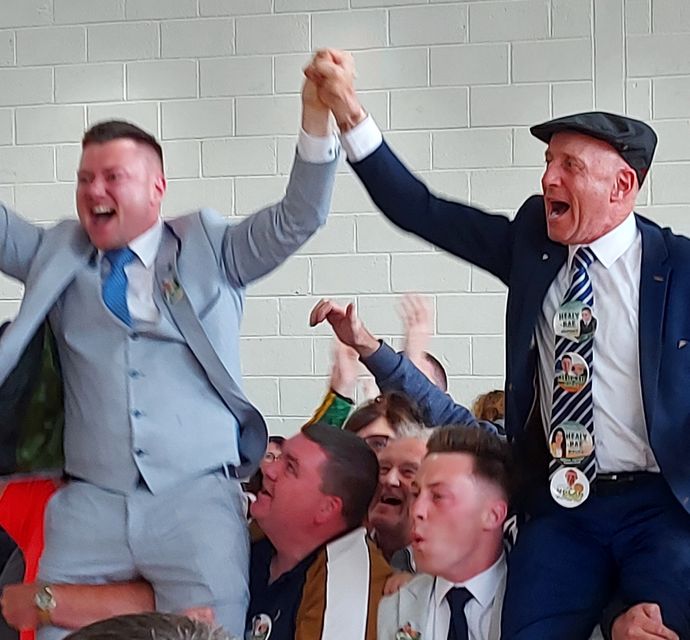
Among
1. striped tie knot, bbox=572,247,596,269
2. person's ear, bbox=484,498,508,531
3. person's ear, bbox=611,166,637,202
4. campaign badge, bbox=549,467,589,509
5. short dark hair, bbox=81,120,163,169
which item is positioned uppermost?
short dark hair, bbox=81,120,163,169

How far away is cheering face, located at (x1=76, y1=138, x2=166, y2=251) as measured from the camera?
2.25 m

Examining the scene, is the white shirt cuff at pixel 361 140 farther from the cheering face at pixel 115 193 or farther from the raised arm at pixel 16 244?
the raised arm at pixel 16 244

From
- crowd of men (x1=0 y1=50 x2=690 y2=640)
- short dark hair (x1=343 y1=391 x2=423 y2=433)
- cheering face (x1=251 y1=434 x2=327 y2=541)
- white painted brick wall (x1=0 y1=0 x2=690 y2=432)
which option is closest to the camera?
A: crowd of men (x1=0 y1=50 x2=690 y2=640)

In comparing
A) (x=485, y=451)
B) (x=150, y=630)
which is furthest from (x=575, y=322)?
(x=150, y=630)

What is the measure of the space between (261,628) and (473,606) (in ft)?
1.37

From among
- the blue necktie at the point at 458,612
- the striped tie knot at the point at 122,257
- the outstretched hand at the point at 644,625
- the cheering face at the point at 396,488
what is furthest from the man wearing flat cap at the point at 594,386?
the striped tie knot at the point at 122,257

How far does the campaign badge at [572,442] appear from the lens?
83.2 inches

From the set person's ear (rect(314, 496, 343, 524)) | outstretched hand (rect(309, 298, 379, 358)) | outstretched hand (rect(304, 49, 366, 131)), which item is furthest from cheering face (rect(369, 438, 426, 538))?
outstretched hand (rect(304, 49, 366, 131))

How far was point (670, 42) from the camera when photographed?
422 centimetres

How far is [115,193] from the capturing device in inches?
88.7

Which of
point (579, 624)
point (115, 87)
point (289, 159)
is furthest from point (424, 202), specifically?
point (115, 87)

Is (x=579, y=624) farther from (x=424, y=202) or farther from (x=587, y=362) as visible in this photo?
(x=424, y=202)

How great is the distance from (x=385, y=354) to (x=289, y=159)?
1.95 metres

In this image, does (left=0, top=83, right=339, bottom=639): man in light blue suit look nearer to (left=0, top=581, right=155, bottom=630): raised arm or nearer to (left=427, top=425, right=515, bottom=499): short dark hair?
(left=0, top=581, right=155, bottom=630): raised arm
